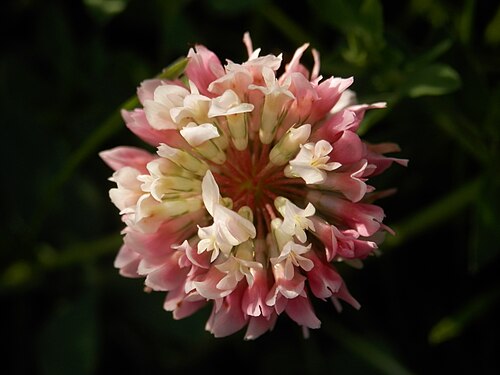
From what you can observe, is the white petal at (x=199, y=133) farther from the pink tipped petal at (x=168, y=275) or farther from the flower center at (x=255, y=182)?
the pink tipped petal at (x=168, y=275)

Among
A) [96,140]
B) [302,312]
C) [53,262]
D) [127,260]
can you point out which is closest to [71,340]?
[53,262]

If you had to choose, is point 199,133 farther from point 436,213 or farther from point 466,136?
point 436,213

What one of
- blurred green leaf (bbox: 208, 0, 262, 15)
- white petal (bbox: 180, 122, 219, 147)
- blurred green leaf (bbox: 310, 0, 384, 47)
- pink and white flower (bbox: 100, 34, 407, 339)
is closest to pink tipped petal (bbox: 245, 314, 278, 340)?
pink and white flower (bbox: 100, 34, 407, 339)

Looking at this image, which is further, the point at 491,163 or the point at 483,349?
the point at 483,349

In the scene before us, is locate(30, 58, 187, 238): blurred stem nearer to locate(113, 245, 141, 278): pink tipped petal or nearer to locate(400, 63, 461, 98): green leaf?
locate(113, 245, 141, 278): pink tipped petal

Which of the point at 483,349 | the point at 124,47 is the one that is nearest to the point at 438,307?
the point at 483,349

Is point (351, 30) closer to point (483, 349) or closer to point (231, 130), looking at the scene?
point (231, 130)

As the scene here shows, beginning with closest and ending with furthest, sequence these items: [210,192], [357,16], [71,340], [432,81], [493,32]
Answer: [210,192] → [432,81] → [357,16] → [493,32] → [71,340]
